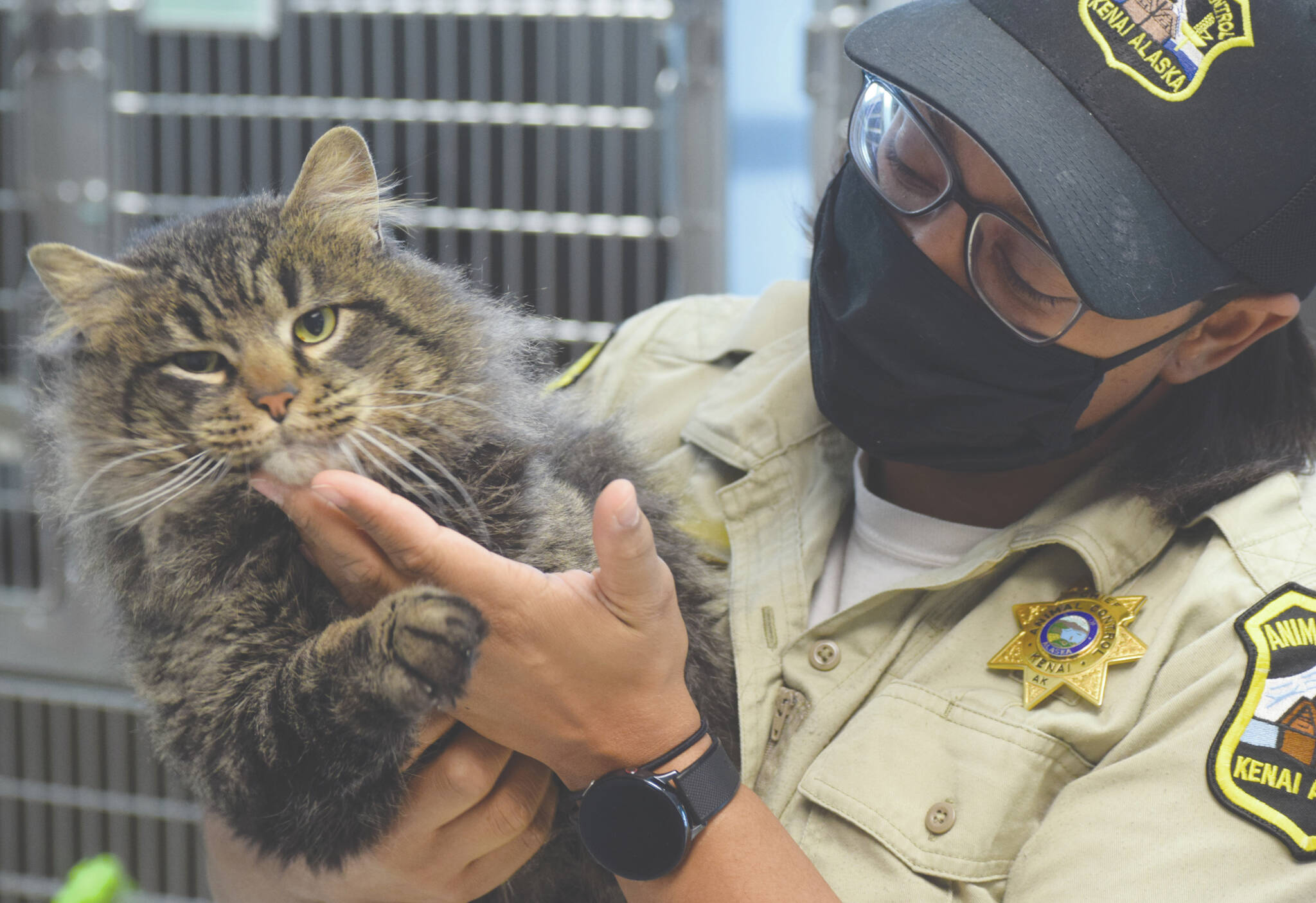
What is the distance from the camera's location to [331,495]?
3.61 feet

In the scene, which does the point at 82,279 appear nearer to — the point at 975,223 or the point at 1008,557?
the point at 975,223

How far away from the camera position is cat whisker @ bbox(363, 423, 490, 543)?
1230 millimetres

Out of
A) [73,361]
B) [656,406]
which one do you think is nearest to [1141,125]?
[656,406]

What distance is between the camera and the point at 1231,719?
1.11 metres

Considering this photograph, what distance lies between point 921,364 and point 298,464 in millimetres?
773

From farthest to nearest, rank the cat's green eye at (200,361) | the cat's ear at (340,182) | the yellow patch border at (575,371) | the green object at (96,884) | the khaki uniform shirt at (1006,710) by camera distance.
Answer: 1. the green object at (96,884)
2. the yellow patch border at (575,371)
3. the cat's ear at (340,182)
4. the cat's green eye at (200,361)
5. the khaki uniform shirt at (1006,710)

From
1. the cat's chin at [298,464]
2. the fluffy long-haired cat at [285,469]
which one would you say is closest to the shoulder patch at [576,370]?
the fluffy long-haired cat at [285,469]

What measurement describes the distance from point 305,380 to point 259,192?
457mm

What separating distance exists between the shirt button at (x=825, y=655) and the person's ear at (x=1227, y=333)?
57 cm

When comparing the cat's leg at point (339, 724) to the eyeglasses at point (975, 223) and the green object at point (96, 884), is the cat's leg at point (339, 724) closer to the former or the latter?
the eyeglasses at point (975, 223)

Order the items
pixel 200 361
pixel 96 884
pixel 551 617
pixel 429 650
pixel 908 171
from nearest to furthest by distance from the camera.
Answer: pixel 429 650
pixel 551 617
pixel 200 361
pixel 908 171
pixel 96 884

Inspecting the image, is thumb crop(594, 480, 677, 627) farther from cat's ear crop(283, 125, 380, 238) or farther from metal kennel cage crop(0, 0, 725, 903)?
metal kennel cage crop(0, 0, 725, 903)

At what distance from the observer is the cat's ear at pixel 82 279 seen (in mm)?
1230

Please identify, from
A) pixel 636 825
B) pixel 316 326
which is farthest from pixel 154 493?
pixel 636 825
